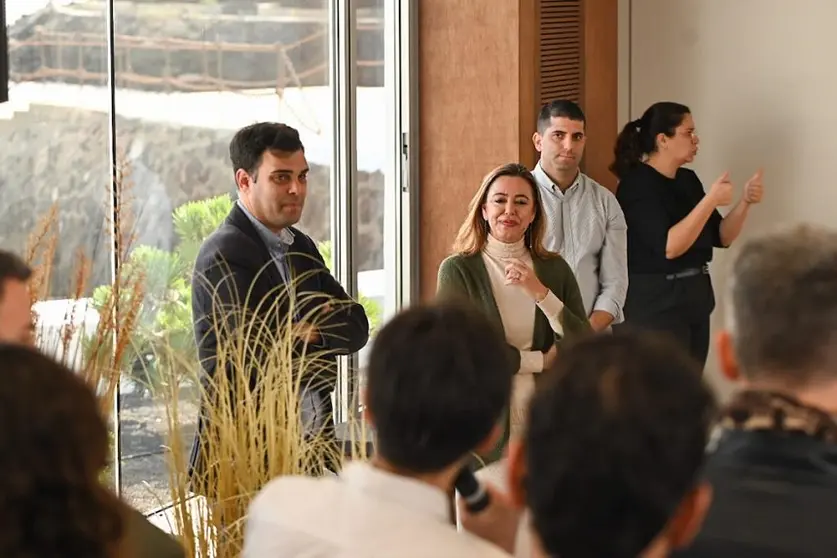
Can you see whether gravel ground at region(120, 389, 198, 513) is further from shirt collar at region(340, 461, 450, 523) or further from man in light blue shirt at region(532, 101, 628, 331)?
shirt collar at region(340, 461, 450, 523)

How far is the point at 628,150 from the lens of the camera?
5.73m

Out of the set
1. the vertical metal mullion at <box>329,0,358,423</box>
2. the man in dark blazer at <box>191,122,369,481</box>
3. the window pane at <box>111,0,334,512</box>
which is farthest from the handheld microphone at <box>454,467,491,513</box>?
the vertical metal mullion at <box>329,0,358,423</box>

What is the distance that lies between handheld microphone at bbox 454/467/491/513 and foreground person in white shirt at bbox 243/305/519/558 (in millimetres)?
26

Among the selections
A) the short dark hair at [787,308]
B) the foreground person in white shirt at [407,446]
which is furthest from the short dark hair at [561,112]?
the foreground person in white shirt at [407,446]

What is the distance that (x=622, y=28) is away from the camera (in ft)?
22.4

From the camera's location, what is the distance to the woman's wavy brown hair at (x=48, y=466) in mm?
1272

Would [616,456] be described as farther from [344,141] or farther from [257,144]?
[344,141]

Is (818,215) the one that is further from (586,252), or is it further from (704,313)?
(586,252)

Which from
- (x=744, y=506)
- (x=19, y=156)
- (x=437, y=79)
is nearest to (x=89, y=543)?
(x=744, y=506)

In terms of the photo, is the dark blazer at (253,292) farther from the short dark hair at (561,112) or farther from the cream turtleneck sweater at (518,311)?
the short dark hair at (561,112)

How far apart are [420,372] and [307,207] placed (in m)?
4.28

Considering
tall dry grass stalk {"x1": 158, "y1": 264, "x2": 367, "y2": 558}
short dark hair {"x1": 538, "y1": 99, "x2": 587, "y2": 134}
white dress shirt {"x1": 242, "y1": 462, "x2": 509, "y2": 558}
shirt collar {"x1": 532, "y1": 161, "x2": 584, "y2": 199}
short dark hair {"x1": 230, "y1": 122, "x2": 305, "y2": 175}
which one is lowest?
tall dry grass stalk {"x1": 158, "y1": 264, "x2": 367, "y2": 558}

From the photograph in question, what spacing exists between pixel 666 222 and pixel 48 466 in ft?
14.8

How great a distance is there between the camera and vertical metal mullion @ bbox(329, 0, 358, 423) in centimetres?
596
